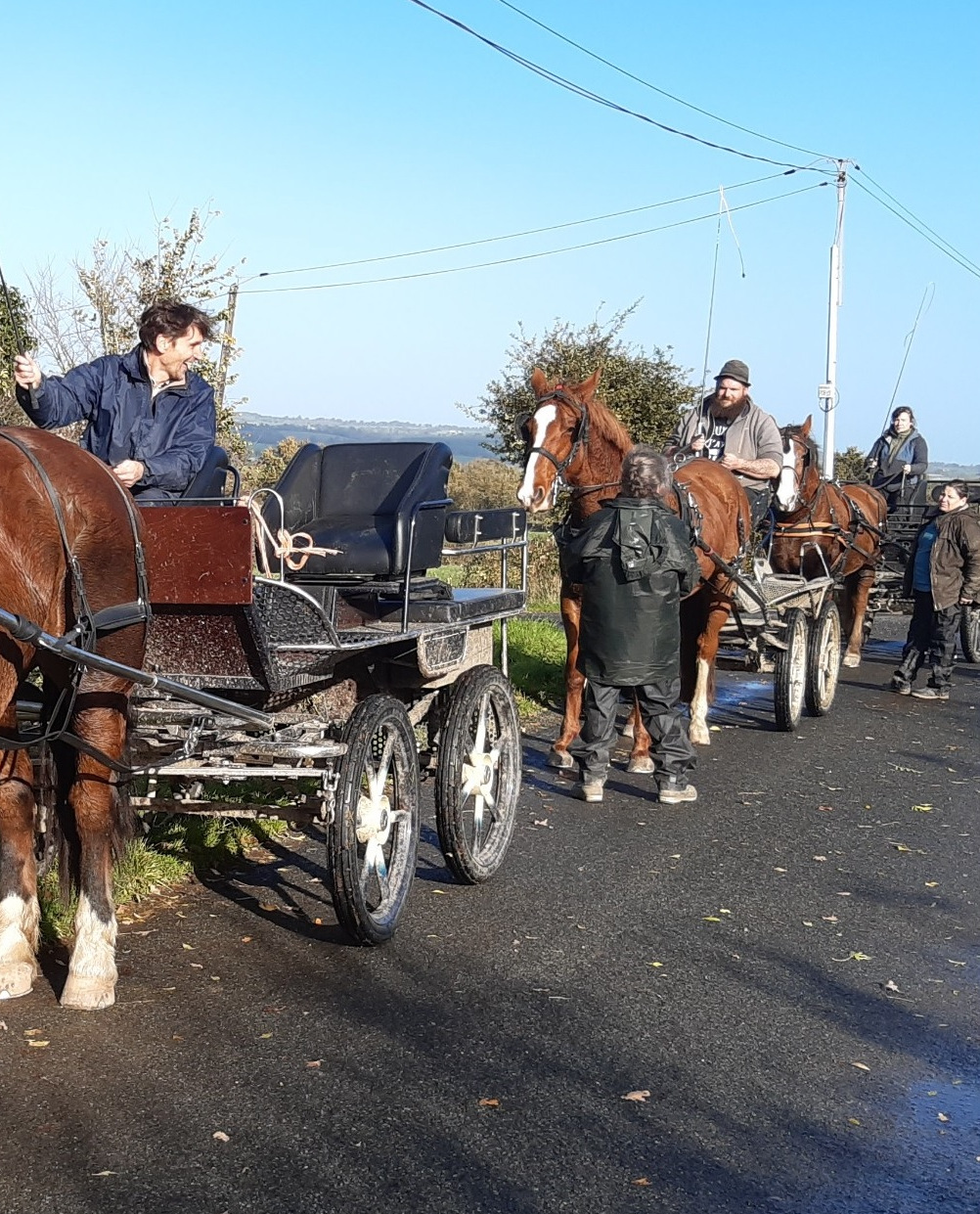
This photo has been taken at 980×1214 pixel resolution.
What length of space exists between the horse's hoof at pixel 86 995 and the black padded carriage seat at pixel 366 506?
2.13 meters

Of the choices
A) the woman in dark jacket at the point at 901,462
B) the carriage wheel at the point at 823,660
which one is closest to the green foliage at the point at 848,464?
the woman in dark jacket at the point at 901,462

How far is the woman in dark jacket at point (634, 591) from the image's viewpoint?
25.0 feet

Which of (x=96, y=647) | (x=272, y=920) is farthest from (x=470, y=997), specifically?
(x=96, y=647)

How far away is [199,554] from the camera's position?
4.78 metres

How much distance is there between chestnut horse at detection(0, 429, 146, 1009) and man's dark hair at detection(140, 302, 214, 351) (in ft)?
2.84

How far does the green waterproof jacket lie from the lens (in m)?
7.62

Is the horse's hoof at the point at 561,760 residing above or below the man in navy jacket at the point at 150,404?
below

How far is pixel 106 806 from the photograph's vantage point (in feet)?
16.1

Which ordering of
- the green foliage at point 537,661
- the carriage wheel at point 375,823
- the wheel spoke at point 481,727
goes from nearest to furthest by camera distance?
the carriage wheel at point 375,823, the wheel spoke at point 481,727, the green foliage at point 537,661

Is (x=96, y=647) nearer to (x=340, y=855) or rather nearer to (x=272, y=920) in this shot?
(x=340, y=855)

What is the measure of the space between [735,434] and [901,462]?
22.3ft

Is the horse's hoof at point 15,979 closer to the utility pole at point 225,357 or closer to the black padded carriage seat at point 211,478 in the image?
the black padded carriage seat at point 211,478

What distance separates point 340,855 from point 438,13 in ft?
34.7

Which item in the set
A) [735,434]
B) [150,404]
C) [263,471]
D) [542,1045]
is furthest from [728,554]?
[263,471]
